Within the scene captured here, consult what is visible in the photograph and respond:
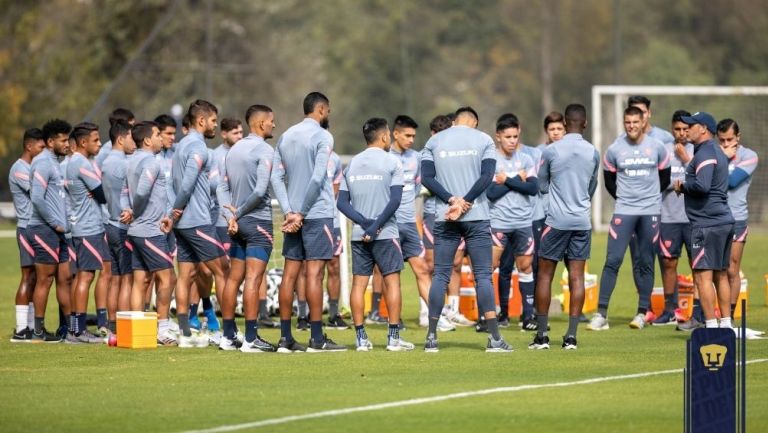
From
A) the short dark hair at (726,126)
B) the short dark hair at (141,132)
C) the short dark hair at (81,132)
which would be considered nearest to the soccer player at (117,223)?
the short dark hair at (81,132)

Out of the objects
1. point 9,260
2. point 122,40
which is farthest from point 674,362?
point 122,40

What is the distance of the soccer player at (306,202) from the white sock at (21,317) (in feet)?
11.1

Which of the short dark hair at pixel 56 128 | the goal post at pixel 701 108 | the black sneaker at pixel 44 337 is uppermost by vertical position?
the goal post at pixel 701 108

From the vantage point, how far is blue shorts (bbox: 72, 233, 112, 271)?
15.6 metres

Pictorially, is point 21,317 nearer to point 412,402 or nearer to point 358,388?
point 358,388

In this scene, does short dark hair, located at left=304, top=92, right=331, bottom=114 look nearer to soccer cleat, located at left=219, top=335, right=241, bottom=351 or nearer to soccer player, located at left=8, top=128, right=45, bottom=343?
soccer cleat, located at left=219, top=335, right=241, bottom=351

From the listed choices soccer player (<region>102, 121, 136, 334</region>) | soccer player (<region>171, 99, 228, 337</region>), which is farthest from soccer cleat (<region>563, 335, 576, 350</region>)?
soccer player (<region>102, 121, 136, 334</region>)

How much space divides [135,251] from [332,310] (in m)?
3.07

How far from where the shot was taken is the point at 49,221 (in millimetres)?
15281

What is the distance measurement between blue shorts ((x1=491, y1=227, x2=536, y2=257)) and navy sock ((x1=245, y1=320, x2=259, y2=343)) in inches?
143

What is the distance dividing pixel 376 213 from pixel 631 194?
12.6 ft

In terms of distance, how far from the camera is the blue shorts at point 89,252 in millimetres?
15586

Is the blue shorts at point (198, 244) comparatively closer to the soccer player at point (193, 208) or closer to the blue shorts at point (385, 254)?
the soccer player at point (193, 208)

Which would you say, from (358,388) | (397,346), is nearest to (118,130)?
(397,346)
